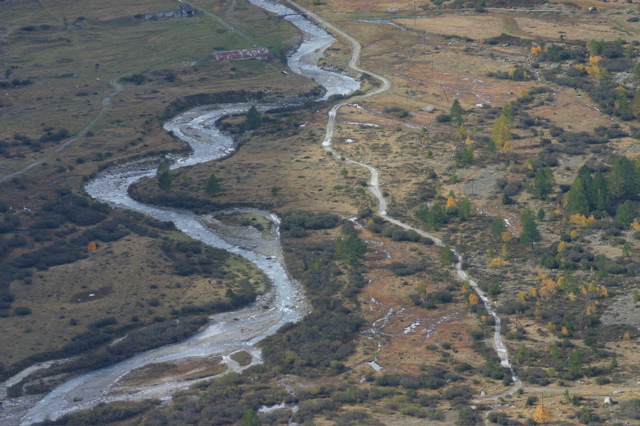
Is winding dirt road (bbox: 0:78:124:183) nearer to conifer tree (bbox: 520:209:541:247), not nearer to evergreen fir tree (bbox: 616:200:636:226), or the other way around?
conifer tree (bbox: 520:209:541:247)

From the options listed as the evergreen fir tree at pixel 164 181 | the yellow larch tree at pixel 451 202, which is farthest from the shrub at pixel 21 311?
the yellow larch tree at pixel 451 202

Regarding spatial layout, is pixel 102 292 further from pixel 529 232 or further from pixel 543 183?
pixel 543 183

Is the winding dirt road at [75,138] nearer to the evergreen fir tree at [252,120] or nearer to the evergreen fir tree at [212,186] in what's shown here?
the evergreen fir tree at [252,120]

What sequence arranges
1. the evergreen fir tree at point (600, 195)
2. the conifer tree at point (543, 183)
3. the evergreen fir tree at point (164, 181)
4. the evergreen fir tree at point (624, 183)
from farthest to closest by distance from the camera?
the evergreen fir tree at point (164, 181) → the conifer tree at point (543, 183) → the evergreen fir tree at point (624, 183) → the evergreen fir tree at point (600, 195)

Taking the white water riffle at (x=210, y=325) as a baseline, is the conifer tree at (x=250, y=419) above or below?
above

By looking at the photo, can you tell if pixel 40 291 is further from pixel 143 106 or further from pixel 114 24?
pixel 114 24

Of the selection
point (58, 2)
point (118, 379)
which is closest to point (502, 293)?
point (118, 379)

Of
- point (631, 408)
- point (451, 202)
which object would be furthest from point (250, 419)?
point (451, 202)
